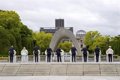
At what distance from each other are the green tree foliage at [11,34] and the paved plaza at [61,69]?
111 feet

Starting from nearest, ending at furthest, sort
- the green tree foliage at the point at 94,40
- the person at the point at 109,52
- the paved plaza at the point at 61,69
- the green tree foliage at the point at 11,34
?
the paved plaza at the point at 61,69 → the person at the point at 109,52 → the green tree foliage at the point at 11,34 → the green tree foliage at the point at 94,40

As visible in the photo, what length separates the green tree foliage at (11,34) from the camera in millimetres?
63562

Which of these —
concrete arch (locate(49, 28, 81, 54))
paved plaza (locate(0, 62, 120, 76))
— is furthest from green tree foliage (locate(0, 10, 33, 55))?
paved plaza (locate(0, 62, 120, 76))

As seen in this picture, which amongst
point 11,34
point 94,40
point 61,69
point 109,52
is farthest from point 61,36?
point 94,40

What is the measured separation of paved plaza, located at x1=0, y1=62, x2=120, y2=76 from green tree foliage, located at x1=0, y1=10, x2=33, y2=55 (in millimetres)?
33798

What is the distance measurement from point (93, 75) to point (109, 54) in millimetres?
8156

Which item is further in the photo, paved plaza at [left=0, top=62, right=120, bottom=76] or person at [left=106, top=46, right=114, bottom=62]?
person at [left=106, top=46, right=114, bottom=62]

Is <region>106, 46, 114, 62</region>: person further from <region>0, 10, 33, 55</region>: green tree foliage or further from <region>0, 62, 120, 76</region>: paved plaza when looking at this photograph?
<region>0, 10, 33, 55</region>: green tree foliage

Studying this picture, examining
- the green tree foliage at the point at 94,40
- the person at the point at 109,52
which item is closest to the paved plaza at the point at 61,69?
the person at the point at 109,52

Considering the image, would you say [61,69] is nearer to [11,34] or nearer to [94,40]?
[11,34]

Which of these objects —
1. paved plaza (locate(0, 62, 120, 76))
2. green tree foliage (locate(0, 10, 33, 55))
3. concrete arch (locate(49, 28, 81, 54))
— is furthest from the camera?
green tree foliage (locate(0, 10, 33, 55))

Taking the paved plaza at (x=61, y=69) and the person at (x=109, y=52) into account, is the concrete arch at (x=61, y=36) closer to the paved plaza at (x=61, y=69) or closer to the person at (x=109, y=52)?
the person at (x=109, y=52)

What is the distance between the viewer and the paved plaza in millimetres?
27570

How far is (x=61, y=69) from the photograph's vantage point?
28578mm
